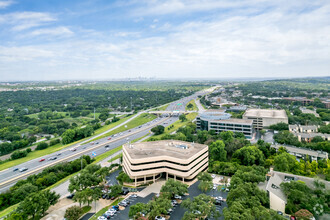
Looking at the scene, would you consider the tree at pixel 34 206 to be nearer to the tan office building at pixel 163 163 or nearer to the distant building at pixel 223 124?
the tan office building at pixel 163 163

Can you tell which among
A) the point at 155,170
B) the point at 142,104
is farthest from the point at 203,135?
the point at 142,104

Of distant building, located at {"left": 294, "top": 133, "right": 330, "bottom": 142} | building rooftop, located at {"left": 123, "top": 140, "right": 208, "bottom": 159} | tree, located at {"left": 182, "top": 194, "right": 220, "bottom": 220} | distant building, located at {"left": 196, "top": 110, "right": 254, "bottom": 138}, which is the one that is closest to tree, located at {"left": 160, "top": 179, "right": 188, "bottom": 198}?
tree, located at {"left": 182, "top": 194, "right": 220, "bottom": 220}

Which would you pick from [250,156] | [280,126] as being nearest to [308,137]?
[280,126]

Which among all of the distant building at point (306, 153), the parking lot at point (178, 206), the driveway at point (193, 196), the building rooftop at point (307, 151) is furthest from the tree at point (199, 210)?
the building rooftop at point (307, 151)

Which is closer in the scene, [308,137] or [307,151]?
[307,151]

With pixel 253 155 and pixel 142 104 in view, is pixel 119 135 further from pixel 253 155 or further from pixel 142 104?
pixel 142 104

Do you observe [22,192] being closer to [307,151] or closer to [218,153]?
[218,153]

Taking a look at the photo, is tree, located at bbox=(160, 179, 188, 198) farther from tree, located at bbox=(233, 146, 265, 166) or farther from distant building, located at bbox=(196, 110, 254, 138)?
distant building, located at bbox=(196, 110, 254, 138)
